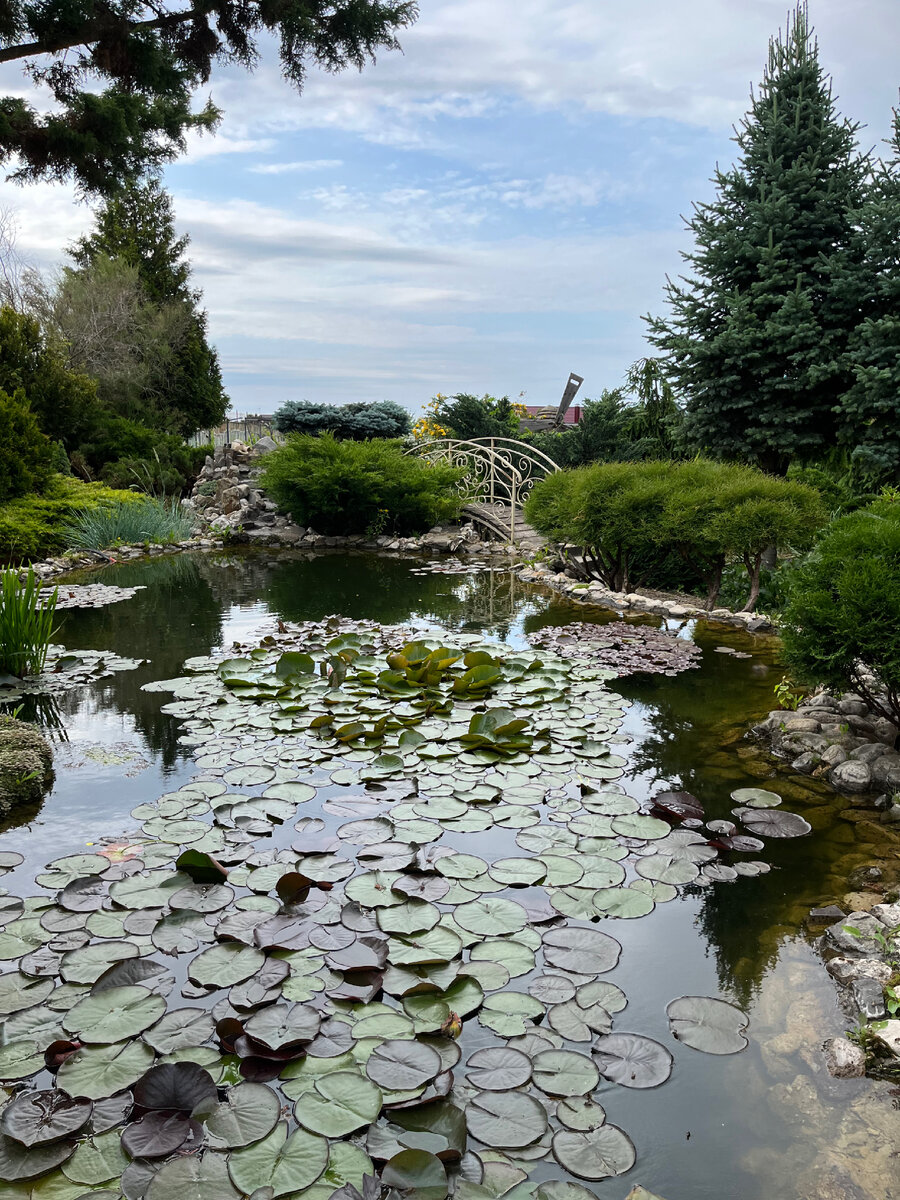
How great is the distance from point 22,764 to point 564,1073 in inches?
105

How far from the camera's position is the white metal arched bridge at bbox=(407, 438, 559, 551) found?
11773 millimetres

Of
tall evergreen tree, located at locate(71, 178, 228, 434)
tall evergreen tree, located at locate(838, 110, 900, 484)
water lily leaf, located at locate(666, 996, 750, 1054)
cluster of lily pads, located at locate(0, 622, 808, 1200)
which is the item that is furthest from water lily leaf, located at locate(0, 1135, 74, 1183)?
tall evergreen tree, located at locate(71, 178, 228, 434)

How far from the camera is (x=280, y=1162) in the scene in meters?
1.54

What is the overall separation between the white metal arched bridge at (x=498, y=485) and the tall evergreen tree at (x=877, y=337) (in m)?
4.08

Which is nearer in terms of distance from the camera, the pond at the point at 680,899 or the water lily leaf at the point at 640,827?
the pond at the point at 680,899

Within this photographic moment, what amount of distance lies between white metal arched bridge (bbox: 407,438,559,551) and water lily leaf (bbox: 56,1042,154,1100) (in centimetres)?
952

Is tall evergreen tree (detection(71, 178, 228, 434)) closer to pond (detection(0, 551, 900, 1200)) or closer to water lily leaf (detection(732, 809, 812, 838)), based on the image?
pond (detection(0, 551, 900, 1200))

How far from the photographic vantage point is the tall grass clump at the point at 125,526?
10.5 m

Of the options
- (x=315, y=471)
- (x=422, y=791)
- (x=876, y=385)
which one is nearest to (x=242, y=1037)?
(x=422, y=791)

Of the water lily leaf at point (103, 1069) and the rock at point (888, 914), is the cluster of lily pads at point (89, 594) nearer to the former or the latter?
the water lily leaf at point (103, 1069)

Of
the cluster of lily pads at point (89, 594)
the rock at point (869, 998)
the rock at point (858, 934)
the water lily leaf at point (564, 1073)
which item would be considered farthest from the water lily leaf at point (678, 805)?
the cluster of lily pads at point (89, 594)

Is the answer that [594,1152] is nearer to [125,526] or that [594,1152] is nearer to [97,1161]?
[97,1161]

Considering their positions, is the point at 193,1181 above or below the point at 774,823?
below

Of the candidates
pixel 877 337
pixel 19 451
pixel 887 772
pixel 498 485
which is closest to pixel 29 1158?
pixel 887 772
